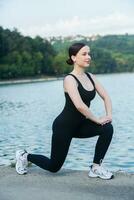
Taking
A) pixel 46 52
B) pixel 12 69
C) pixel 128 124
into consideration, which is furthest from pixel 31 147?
pixel 46 52

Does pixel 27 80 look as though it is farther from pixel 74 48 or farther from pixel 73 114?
pixel 73 114

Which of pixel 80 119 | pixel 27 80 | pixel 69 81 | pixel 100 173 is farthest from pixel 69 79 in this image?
pixel 27 80

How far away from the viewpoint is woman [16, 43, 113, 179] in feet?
23.5

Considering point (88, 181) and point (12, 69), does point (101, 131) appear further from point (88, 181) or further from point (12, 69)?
point (12, 69)

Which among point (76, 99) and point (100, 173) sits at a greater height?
point (76, 99)

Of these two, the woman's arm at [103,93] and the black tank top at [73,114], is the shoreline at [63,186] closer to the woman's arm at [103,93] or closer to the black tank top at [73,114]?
the black tank top at [73,114]

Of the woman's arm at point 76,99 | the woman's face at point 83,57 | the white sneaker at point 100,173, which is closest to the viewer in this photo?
the woman's arm at point 76,99

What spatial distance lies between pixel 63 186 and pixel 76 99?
1.18m

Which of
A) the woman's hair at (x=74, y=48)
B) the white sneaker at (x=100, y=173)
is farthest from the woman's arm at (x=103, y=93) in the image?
the white sneaker at (x=100, y=173)

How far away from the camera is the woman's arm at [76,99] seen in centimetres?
701

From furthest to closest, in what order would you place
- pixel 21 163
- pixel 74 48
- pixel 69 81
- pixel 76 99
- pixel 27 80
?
pixel 27 80
pixel 21 163
pixel 74 48
pixel 69 81
pixel 76 99

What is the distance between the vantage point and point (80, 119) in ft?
23.8

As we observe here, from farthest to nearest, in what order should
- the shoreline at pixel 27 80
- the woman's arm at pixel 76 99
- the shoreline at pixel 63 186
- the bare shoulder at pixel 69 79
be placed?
the shoreline at pixel 27 80 < the bare shoulder at pixel 69 79 < the woman's arm at pixel 76 99 < the shoreline at pixel 63 186

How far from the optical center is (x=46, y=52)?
184 metres
